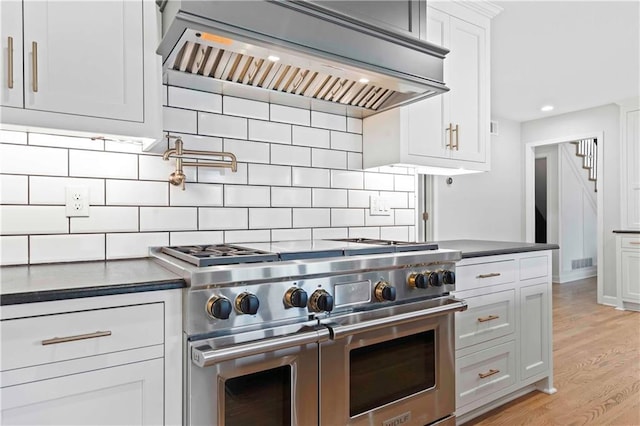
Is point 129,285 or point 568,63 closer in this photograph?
point 129,285

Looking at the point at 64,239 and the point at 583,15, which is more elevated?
the point at 583,15

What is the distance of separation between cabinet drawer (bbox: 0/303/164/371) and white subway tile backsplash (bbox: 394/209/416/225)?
1.66 meters

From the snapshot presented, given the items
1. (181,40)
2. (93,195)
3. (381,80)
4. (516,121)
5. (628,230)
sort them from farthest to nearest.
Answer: (516,121), (628,230), (381,80), (93,195), (181,40)

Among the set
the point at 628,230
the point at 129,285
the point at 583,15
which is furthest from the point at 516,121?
the point at 129,285

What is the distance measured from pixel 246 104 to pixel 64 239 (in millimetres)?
994

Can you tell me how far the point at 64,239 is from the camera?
5.11 feet

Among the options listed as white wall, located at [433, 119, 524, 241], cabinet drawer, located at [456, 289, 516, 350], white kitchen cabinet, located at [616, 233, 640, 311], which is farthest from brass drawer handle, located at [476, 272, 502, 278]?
white kitchen cabinet, located at [616, 233, 640, 311]

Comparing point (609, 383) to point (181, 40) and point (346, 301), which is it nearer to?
point (346, 301)

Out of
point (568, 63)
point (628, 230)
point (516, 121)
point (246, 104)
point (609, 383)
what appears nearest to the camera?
point (246, 104)

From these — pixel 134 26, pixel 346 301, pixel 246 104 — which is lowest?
pixel 346 301

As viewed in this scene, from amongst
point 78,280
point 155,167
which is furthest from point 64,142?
point 78,280

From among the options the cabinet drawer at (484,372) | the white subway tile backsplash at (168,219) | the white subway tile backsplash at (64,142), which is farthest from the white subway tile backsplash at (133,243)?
the cabinet drawer at (484,372)

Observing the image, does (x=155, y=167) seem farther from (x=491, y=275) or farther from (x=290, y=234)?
(x=491, y=275)

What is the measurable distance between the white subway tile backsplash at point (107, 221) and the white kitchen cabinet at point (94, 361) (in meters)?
0.64
